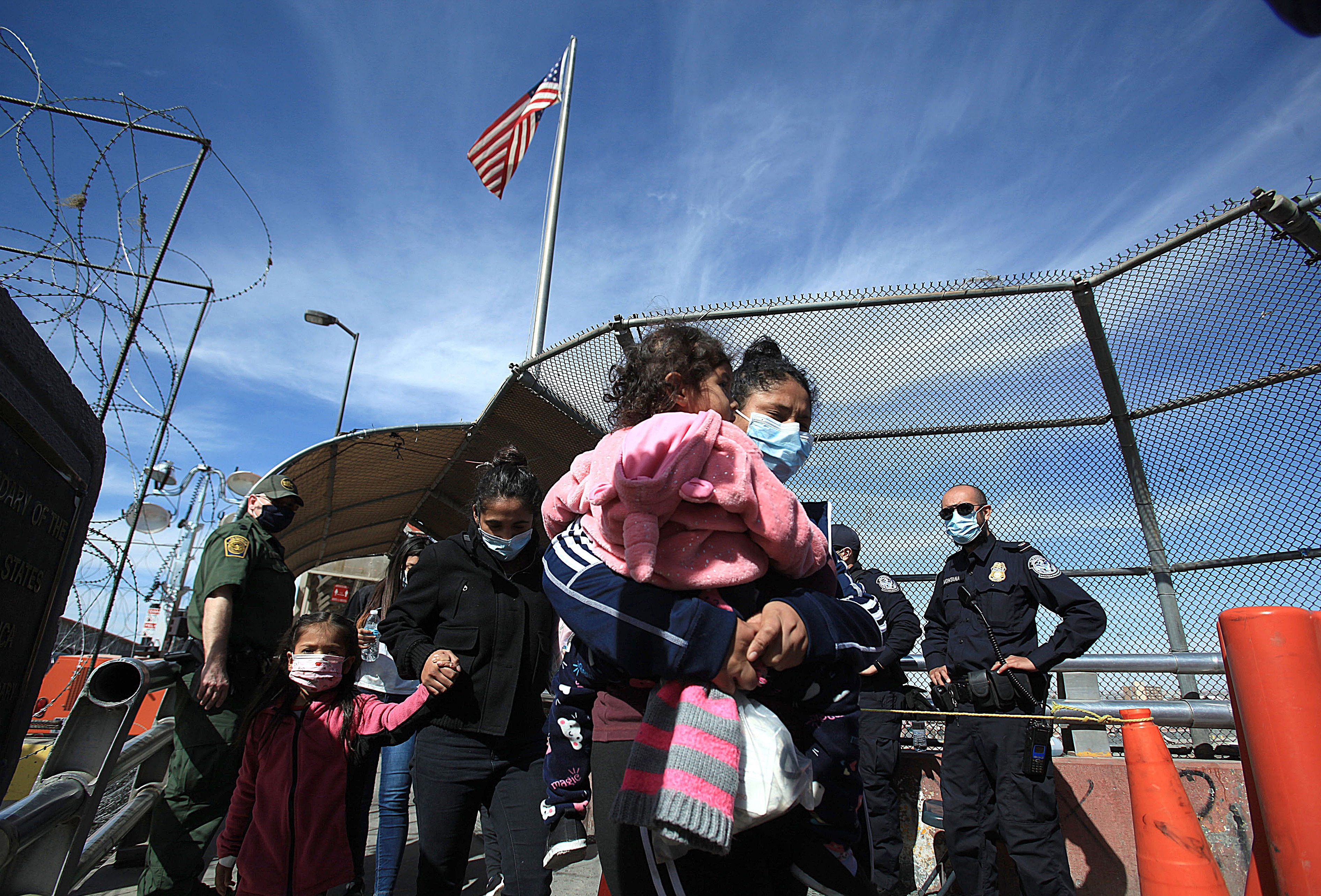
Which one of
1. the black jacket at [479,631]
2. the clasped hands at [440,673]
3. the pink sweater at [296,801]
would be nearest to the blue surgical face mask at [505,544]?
the black jacket at [479,631]

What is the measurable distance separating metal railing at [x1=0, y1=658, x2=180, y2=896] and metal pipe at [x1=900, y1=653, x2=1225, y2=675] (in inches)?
163

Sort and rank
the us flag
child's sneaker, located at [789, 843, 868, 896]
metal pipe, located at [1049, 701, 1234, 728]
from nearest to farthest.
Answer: child's sneaker, located at [789, 843, 868, 896] → metal pipe, located at [1049, 701, 1234, 728] → the us flag

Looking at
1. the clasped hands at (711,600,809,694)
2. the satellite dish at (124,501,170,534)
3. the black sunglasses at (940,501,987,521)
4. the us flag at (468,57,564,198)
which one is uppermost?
the us flag at (468,57,564,198)

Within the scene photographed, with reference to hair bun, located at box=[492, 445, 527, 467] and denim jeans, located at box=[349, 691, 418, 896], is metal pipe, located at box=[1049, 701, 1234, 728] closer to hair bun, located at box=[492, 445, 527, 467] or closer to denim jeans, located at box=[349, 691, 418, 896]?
hair bun, located at box=[492, 445, 527, 467]

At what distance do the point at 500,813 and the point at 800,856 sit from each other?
1.53 metres

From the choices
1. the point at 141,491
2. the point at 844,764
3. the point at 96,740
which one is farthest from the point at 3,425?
the point at 141,491

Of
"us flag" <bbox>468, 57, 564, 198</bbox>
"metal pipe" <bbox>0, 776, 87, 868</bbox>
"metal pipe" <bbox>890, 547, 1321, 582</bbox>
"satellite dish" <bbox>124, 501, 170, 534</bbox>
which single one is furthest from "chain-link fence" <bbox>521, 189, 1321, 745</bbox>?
"satellite dish" <bbox>124, 501, 170, 534</bbox>

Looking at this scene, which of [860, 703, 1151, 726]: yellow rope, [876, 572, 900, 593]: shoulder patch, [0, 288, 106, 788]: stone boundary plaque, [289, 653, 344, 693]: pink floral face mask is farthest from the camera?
[876, 572, 900, 593]: shoulder patch

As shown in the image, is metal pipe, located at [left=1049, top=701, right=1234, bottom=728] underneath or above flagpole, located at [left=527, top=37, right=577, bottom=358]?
underneath

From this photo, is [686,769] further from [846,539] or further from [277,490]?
[277,490]

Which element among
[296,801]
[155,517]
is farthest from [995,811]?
[155,517]

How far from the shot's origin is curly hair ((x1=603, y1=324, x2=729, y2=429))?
169 cm

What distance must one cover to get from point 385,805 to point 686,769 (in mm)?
2799

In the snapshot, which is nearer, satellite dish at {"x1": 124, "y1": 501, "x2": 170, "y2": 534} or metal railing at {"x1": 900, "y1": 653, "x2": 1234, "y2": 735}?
metal railing at {"x1": 900, "y1": 653, "x2": 1234, "y2": 735}
